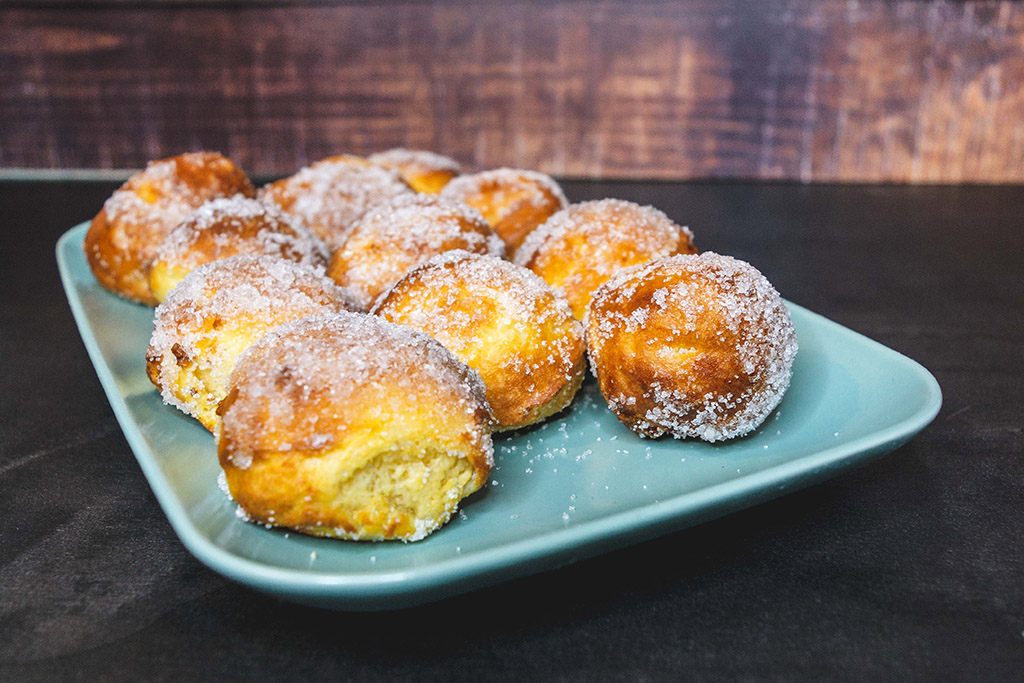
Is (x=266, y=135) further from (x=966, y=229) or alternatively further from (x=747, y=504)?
(x=747, y=504)

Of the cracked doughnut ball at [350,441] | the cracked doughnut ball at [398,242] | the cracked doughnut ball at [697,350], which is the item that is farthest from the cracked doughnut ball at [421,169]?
the cracked doughnut ball at [350,441]

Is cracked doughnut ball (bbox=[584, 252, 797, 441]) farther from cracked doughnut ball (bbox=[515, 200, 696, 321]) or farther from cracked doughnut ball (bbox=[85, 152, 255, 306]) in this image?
cracked doughnut ball (bbox=[85, 152, 255, 306])

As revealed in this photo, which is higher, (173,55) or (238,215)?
(173,55)

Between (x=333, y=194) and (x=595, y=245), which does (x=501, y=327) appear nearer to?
(x=595, y=245)

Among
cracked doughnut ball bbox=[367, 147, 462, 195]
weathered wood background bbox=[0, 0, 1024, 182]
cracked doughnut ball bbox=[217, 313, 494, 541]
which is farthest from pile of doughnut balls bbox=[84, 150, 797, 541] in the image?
weathered wood background bbox=[0, 0, 1024, 182]

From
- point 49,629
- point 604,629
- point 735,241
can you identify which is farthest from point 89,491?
point 735,241

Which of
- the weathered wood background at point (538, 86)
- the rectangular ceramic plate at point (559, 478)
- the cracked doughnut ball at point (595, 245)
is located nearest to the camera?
the rectangular ceramic plate at point (559, 478)

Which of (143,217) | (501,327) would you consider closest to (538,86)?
(143,217)

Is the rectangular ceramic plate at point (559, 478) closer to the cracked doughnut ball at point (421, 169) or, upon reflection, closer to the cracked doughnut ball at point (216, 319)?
the cracked doughnut ball at point (216, 319)
